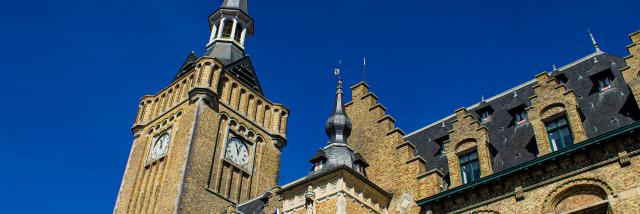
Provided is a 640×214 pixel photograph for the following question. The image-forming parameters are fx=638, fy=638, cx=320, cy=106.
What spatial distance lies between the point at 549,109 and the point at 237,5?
119 feet

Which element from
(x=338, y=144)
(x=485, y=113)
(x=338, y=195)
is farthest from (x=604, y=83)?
(x=338, y=195)

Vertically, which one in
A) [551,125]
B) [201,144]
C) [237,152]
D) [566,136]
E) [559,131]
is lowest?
[566,136]

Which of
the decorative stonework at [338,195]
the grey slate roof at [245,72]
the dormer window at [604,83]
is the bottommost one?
the decorative stonework at [338,195]

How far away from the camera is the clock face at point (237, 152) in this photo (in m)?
40.7

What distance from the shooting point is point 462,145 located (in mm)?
22891

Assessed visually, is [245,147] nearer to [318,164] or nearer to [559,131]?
[318,164]

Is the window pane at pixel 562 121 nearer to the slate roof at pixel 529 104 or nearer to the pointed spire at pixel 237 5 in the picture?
the slate roof at pixel 529 104

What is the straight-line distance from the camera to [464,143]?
2291 centimetres

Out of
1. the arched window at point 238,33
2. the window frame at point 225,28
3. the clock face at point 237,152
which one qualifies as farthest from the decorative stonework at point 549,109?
the arched window at point 238,33

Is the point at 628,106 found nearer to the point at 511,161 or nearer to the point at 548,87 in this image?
the point at 548,87

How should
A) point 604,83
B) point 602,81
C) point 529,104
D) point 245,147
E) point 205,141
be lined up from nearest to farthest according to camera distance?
point 604,83, point 602,81, point 529,104, point 205,141, point 245,147

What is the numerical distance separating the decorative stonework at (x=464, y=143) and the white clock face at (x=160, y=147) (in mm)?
21996

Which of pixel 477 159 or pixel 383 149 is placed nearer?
pixel 477 159

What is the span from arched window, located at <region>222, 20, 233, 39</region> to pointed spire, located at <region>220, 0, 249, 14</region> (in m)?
1.55
